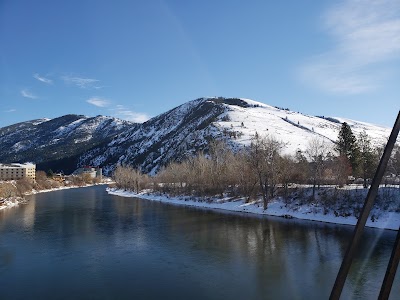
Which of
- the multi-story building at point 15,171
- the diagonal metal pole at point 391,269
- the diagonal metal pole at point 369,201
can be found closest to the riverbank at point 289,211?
the diagonal metal pole at point 391,269

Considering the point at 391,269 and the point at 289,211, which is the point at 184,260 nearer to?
the point at 391,269

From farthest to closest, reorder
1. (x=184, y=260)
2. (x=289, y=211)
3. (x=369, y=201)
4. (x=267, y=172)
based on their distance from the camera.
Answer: (x=267, y=172) → (x=289, y=211) → (x=184, y=260) → (x=369, y=201)

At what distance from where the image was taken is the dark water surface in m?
20.4

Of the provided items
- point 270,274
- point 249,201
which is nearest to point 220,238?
point 270,274

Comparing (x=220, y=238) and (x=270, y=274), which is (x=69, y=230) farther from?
(x=270, y=274)

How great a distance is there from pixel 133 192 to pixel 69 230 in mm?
69105

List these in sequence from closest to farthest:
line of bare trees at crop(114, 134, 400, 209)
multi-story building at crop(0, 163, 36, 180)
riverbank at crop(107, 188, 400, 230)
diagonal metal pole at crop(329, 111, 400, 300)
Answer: diagonal metal pole at crop(329, 111, 400, 300)
riverbank at crop(107, 188, 400, 230)
line of bare trees at crop(114, 134, 400, 209)
multi-story building at crop(0, 163, 36, 180)

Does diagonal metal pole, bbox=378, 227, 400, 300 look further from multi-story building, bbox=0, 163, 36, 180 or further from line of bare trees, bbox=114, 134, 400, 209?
multi-story building, bbox=0, 163, 36, 180

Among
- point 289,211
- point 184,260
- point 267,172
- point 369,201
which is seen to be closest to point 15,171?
point 267,172

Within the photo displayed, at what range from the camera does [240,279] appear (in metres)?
22.4

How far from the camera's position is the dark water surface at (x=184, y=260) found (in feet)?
67.0

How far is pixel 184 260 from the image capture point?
89.6 feet

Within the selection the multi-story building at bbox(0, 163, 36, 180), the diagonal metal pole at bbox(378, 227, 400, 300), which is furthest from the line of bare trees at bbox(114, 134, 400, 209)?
the multi-story building at bbox(0, 163, 36, 180)

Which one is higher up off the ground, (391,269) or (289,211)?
(391,269)
